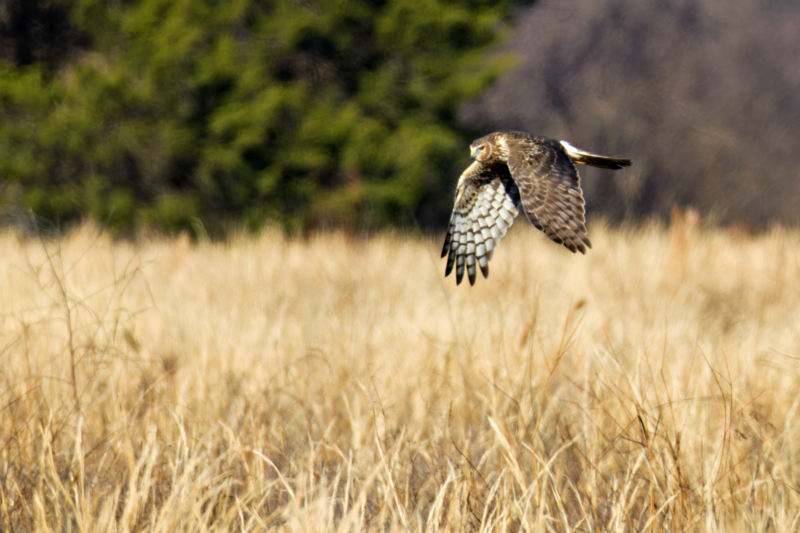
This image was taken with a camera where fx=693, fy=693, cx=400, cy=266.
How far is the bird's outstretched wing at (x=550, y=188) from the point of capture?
4.01ft

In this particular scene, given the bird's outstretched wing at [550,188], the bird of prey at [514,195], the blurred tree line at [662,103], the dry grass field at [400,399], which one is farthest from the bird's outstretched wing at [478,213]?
the blurred tree line at [662,103]

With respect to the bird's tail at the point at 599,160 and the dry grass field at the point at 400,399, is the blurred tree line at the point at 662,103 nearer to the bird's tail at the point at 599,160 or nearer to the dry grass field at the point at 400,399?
the dry grass field at the point at 400,399

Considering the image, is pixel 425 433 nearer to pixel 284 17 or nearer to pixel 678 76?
pixel 284 17

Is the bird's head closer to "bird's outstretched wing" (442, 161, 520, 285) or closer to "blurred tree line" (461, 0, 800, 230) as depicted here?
"bird's outstretched wing" (442, 161, 520, 285)

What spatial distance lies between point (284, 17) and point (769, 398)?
8.69 metres

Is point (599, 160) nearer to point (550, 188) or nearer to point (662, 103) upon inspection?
point (550, 188)

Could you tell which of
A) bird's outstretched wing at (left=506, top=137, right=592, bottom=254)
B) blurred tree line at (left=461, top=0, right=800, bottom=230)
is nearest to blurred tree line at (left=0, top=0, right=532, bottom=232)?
blurred tree line at (left=461, top=0, right=800, bottom=230)

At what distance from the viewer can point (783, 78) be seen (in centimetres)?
1931

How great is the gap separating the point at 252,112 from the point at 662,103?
11497 millimetres

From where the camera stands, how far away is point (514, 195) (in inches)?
69.5

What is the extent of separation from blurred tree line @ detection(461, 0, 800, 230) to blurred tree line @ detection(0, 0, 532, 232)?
19.2 ft

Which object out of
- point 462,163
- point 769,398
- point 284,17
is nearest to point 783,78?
point 462,163

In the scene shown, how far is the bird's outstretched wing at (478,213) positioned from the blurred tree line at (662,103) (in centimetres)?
1380

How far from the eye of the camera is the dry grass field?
65.8 inches
